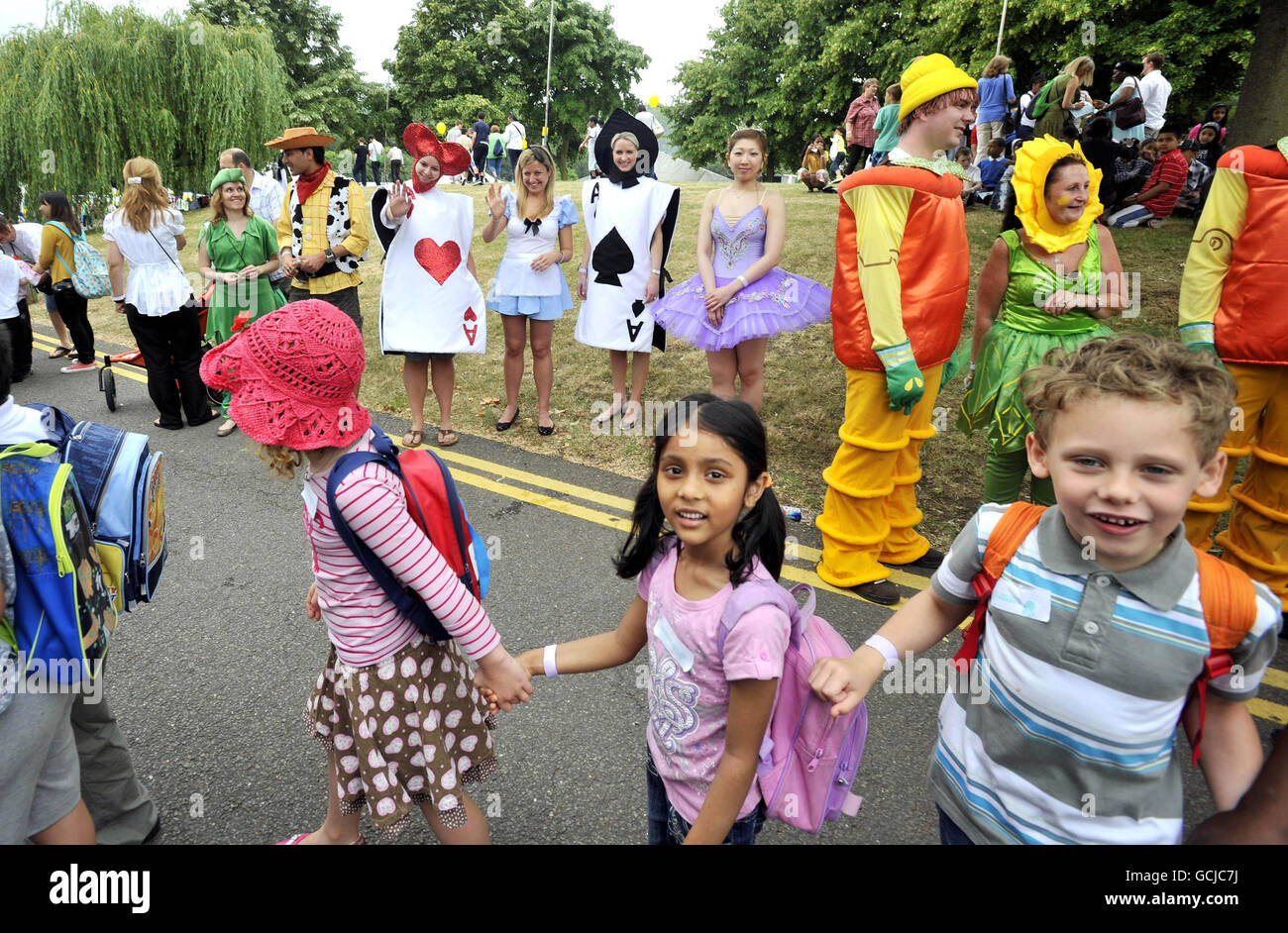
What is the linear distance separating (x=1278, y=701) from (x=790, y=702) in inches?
106

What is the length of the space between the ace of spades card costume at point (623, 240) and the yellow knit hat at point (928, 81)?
2443mm

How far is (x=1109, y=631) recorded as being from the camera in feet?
4.45

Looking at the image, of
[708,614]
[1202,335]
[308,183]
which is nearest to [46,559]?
[708,614]

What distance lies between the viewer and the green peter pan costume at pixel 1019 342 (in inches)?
131

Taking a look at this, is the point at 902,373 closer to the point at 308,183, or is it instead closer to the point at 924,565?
the point at 924,565

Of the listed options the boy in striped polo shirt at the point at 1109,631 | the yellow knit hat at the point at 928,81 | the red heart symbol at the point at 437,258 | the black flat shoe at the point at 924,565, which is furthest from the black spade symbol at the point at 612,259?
the boy in striped polo shirt at the point at 1109,631

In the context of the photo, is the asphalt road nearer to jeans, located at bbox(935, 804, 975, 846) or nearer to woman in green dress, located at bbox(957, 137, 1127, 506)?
jeans, located at bbox(935, 804, 975, 846)

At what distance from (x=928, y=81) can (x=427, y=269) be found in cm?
365

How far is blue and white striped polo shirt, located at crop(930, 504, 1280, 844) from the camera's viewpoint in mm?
1317

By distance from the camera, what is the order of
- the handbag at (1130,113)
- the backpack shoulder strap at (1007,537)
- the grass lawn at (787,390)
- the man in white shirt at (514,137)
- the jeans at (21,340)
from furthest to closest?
the man in white shirt at (514,137) → the handbag at (1130,113) → the jeans at (21,340) → the grass lawn at (787,390) → the backpack shoulder strap at (1007,537)

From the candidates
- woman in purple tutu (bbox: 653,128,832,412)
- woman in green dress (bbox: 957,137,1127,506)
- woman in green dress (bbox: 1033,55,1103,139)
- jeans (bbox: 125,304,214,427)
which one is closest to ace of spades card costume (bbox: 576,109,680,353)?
woman in purple tutu (bbox: 653,128,832,412)

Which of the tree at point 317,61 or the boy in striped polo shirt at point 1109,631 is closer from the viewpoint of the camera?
the boy in striped polo shirt at point 1109,631

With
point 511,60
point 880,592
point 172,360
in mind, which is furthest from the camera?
point 511,60

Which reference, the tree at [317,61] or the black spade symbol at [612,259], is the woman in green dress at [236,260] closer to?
the black spade symbol at [612,259]
